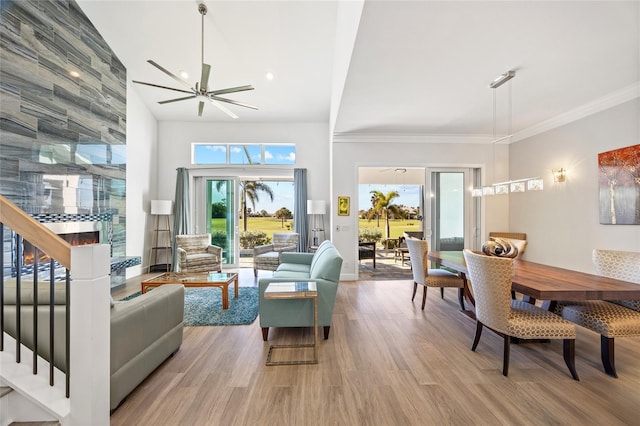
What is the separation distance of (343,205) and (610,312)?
148 inches

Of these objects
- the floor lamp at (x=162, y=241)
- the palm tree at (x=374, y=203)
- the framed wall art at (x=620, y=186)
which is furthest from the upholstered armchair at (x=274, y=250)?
the framed wall art at (x=620, y=186)

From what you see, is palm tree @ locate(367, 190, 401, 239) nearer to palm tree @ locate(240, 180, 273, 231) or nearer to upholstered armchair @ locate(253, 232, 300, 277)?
palm tree @ locate(240, 180, 273, 231)

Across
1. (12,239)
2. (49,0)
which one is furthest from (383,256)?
(49,0)

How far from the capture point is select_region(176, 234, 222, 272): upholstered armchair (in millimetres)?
4941

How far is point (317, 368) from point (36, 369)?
1.78 metres

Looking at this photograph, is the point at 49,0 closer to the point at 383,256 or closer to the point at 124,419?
the point at 124,419

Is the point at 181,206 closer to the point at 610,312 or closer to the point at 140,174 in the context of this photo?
the point at 140,174

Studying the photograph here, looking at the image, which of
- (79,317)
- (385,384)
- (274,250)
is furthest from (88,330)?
(274,250)

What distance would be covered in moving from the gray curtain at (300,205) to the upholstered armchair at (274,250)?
0.28m

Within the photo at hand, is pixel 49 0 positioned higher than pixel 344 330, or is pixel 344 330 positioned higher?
pixel 49 0

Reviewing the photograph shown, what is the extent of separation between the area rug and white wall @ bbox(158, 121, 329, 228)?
9.61 ft

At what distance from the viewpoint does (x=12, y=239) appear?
3230 millimetres

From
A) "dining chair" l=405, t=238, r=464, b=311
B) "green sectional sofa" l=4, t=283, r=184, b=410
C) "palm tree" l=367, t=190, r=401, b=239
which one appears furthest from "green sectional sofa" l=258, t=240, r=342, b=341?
"palm tree" l=367, t=190, r=401, b=239

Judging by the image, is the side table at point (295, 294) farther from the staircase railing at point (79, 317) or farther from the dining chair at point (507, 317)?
the dining chair at point (507, 317)
